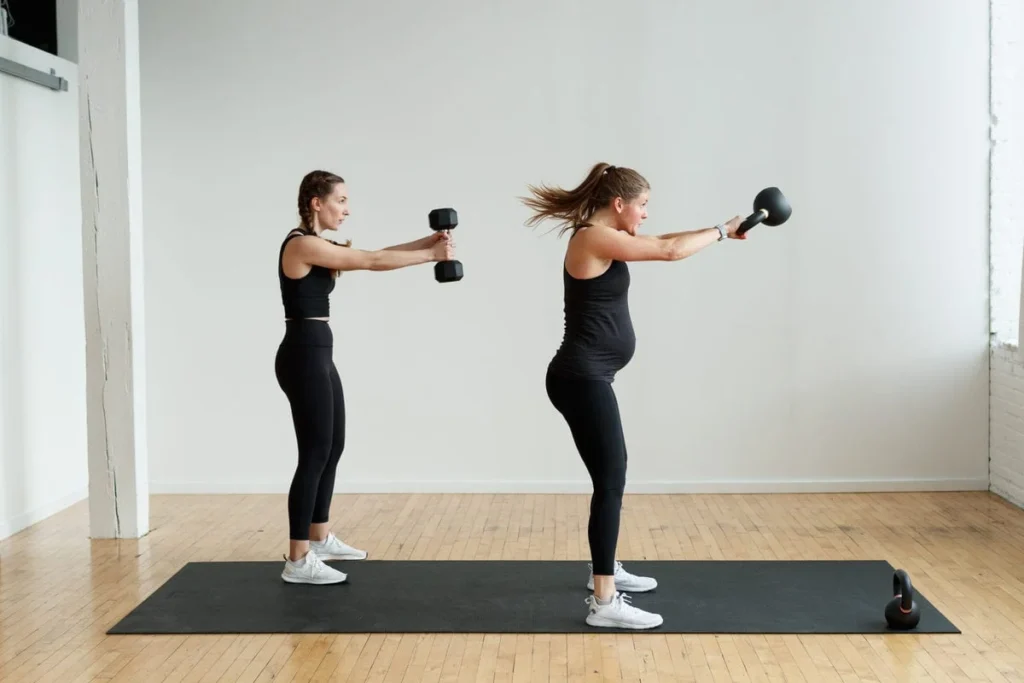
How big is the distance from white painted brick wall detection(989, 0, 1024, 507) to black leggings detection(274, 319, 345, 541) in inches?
128

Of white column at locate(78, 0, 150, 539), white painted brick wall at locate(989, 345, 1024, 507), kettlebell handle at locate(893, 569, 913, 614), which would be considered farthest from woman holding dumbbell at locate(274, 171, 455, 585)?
white painted brick wall at locate(989, 345, 1024, 507)

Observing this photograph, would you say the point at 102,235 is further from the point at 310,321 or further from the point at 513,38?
the point at 513,38

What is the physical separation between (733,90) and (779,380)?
1.43m

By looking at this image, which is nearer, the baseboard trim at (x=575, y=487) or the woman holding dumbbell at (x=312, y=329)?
the woman holding dumbbell at (x=312, y=329)

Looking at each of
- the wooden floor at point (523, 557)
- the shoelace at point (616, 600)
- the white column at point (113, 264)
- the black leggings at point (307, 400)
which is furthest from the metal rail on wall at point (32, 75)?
the shoelace at point (616, 600)

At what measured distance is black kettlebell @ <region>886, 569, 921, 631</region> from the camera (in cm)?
344

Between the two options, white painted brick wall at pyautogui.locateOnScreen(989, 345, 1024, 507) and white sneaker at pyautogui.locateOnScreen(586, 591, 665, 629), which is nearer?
white sneaker at pyautogui.locateOnScreen(586, 591, 665, 629)

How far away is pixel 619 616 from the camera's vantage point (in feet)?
11.6

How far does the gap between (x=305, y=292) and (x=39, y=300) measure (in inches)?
71.9

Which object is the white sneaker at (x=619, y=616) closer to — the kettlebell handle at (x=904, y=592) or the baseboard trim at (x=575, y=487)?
the kettlebell handle at (x=904, y=592)

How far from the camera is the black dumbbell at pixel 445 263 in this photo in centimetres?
391

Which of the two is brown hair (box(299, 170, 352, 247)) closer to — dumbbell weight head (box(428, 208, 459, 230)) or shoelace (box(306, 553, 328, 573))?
dumbbell weight head (box(428, 208, 459, 230))

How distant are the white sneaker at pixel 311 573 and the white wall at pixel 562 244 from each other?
5.36 ft

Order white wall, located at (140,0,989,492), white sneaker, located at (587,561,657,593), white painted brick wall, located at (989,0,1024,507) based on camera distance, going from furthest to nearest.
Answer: white wall, located at (140,0,989,492) < white painted brick wall, located at (989,0,1024,507) < white sneaker, located at (587,561,657,593)
